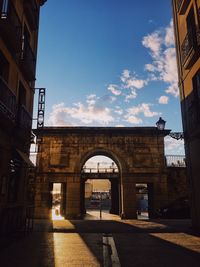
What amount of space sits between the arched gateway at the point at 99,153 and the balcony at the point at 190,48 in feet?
29.0

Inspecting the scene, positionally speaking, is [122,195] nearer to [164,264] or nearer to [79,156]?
[79,156]

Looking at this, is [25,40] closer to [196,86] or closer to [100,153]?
[196,86]

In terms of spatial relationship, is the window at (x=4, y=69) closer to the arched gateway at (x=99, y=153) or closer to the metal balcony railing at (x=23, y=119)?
the metal balcony railing at (x=23, y=119)

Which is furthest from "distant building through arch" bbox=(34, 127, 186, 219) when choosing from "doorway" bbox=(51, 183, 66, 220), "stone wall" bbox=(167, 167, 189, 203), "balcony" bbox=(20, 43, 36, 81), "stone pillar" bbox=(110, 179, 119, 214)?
"balcony" bbox=(20, 43, 36, 81)

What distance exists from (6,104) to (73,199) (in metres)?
11.6

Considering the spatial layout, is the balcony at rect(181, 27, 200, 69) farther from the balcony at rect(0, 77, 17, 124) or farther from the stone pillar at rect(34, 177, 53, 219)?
the stone pillar at rect(34, 177, 53, 219)

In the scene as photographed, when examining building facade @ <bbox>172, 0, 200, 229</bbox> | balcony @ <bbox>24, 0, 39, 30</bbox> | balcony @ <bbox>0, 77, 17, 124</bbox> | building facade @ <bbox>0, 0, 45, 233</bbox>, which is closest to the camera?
balcony @ <bbox>0, 77, 17, 124</bbox>

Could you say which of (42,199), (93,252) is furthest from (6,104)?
(42,199)

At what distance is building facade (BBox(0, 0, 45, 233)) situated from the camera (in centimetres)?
810

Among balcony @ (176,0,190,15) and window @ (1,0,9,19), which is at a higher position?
balcony @ (176,0,190,15)

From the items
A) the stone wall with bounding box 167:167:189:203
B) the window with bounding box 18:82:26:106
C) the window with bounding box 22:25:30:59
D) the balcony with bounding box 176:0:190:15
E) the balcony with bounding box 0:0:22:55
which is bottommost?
the stone wall with bounding box 167:167:189:203

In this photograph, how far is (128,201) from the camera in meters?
17.8

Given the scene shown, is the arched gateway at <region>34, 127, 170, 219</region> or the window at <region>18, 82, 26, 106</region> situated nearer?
the window at <region>18, 82, 26, 106</region>

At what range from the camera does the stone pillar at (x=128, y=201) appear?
57.4ft
